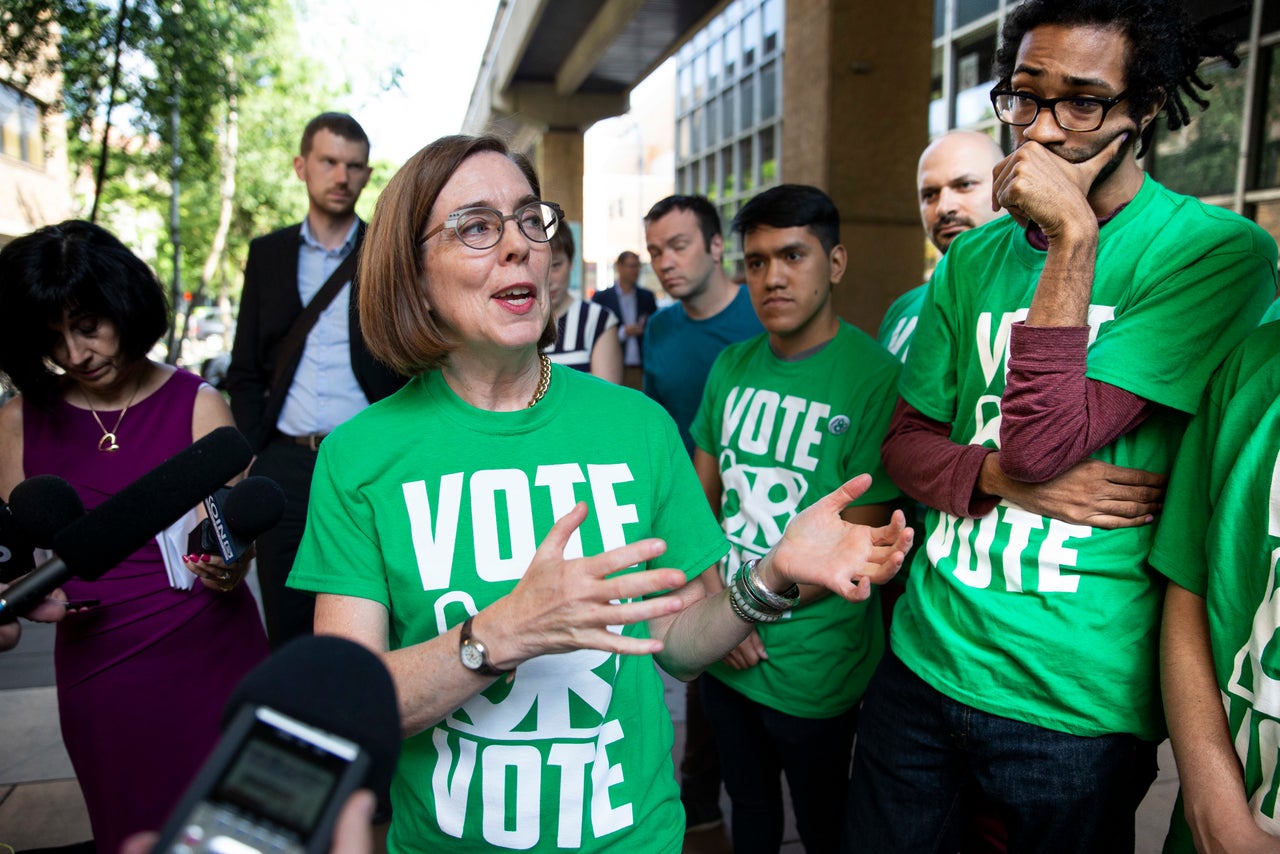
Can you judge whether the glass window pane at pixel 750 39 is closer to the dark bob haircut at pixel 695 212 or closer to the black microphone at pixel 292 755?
the dark bob haircut at pixel 695 212

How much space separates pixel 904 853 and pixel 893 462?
861 mm

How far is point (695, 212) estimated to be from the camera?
13.2ft

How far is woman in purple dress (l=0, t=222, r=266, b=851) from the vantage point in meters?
2.07

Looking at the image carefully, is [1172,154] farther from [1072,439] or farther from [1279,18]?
Result: [1072,439]

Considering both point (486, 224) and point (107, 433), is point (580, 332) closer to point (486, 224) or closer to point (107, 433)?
point (107, 433)

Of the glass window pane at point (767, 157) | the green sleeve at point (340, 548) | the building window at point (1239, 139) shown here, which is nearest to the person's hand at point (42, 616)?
the green sleeve at point (340, 548)

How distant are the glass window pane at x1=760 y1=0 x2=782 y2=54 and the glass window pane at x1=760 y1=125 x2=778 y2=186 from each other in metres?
1.56

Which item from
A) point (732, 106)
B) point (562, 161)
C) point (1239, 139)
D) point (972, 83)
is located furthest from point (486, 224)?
point (732, 106)

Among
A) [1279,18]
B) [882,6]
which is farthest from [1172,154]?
[882,6]

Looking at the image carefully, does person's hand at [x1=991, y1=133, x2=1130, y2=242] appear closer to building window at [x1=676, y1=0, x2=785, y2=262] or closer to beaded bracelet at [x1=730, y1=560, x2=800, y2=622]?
beaded bracelet at [x1=730, y1=560, x2=800, y2=622]

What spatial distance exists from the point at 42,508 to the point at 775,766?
2040mm

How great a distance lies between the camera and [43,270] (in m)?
2.07

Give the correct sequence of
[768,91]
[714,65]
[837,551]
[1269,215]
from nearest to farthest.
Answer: [837,551]
[1269,215]
[768,91]
[714,65]

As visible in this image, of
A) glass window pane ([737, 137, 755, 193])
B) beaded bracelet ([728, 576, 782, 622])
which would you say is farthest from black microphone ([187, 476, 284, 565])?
glass window pane ([737, 137, 755, 193])
